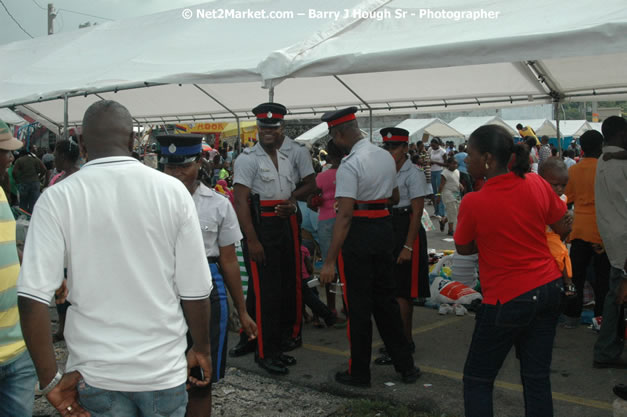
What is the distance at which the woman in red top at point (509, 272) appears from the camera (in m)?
2.97

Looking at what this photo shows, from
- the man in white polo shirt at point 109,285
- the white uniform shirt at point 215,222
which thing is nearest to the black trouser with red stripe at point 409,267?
the white uniform shirt at point 215,222

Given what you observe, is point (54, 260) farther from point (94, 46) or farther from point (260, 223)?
point (94, 46)

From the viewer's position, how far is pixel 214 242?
11.1ft

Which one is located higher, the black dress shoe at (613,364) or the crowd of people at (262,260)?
the crowd of people at (262,260)

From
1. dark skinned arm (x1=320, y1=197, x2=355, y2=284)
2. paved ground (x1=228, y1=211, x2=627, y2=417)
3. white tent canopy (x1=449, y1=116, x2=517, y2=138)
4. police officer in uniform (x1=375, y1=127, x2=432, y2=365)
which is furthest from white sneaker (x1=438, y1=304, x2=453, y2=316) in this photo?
white tent canopy (x1=449, y1=116, x2=517, y2=138)

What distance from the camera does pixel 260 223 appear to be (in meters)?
4.98

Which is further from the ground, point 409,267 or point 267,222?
point 267,222

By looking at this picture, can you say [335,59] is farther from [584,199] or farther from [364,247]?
[584,199]

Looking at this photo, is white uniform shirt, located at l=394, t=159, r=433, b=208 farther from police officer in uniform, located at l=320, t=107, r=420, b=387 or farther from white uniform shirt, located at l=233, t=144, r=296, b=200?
white uniform shirt, located at l=233, t=144, r=296, b=200

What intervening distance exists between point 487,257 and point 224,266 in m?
1.44

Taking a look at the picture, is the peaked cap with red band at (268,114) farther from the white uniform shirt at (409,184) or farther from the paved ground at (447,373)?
the paved ground at (447,373)

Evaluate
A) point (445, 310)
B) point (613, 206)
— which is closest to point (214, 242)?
point (613, 206)

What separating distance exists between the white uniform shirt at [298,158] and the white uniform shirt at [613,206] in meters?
2.42

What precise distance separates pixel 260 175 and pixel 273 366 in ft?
5.32
